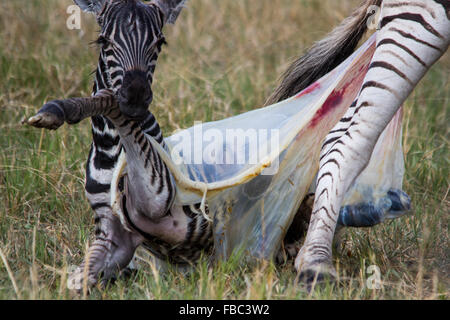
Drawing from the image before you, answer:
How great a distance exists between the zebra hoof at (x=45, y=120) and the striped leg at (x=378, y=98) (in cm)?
124

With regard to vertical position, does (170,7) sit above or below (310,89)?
above

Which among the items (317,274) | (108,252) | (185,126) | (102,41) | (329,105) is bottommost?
(317,274)

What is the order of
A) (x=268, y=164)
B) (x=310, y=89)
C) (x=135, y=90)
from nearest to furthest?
(x=135, y=90)
(x=268, y=164)
(x=310, y=89)

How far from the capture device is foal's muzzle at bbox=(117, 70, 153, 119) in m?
2.69

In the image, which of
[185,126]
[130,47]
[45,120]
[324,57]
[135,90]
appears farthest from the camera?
[185,126]

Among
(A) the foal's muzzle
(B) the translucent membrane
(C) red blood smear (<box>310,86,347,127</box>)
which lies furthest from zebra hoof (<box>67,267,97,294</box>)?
(C) red blood smear (<box>310,86,347,127</box>)

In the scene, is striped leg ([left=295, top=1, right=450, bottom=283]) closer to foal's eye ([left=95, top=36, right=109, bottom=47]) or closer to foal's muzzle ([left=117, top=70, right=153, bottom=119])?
foal's muzzle ([left=117, top=70, right=153, bottom=119])

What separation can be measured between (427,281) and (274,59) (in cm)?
391

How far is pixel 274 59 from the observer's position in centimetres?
687

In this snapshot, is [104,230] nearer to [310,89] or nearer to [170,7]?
[170,7]

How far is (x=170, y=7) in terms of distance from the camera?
321 centimetres

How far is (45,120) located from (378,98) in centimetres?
146

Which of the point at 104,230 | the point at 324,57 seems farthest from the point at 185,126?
the point at 104,230
